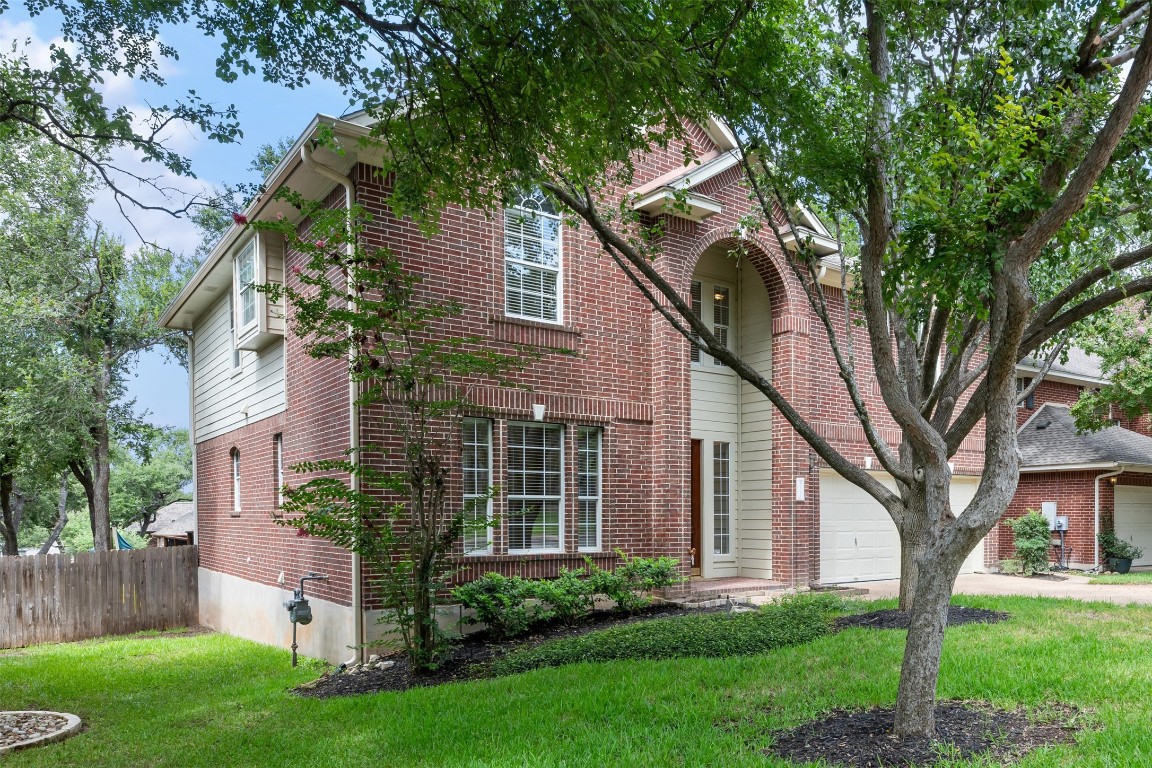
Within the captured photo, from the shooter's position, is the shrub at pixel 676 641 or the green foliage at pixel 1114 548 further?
the green foliage at pixel 1114 548

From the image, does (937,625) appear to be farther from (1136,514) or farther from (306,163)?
(1136,514)

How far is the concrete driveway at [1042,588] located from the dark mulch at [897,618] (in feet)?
9.92

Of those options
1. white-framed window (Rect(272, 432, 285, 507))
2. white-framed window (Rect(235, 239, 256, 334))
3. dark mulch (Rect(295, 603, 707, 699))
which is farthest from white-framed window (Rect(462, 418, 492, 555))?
white-framed window (Rect(235, 239, 256, 334))

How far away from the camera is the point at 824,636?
8.98m

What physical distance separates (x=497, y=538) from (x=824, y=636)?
13.9 ft

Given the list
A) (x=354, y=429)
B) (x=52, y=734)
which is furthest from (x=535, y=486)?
(x=52, y=734)

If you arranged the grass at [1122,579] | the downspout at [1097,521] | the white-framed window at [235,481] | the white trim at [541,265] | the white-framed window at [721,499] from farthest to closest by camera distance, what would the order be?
the downspout at [1097,521] → the grass at [1122,579] → the white-framed window at [235,481] → the white-framed window at [721,499] → the white trim at [541,265]

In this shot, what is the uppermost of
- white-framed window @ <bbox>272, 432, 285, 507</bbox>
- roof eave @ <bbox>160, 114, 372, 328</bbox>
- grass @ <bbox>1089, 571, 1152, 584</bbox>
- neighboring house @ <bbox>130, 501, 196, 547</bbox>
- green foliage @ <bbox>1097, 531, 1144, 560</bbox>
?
roof eave @ <bbox>160, 114, 372, 328</bbox>

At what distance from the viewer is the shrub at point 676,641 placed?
840 cm

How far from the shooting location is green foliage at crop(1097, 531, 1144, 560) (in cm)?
1909

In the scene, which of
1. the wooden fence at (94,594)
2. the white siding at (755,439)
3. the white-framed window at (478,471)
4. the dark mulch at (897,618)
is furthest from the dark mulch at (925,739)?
the wooden fence at (94,594)

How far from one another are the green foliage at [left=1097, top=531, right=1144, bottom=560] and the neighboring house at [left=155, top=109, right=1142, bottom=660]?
6267 millimetres

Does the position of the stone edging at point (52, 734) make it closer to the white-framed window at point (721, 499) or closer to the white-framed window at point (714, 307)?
the white-framed window at point (721, 499)

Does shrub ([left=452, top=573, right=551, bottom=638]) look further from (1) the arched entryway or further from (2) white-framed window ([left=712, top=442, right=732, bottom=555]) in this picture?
(2) white-framed window ([left=712, top=442, right=732, bottom=555])
